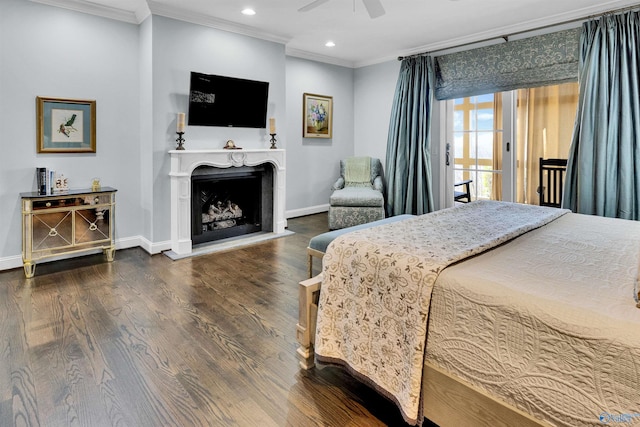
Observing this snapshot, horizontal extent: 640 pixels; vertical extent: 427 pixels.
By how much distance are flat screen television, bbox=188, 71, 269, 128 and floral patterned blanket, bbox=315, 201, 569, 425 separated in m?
3.01

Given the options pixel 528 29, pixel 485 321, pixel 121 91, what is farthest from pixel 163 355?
pixel 528 29

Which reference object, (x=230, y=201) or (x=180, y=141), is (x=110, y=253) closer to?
(x=180, y=141)

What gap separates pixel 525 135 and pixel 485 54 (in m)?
1.63

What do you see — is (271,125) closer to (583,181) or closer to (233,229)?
(233,229)

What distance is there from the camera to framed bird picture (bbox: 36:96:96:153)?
11.8ft

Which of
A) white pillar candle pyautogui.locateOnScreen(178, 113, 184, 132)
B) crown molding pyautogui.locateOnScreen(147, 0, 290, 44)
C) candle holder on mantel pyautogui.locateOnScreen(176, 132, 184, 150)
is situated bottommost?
candle holder on mantel pyautogui.locateOnScreen(176, 132, 184, 150)

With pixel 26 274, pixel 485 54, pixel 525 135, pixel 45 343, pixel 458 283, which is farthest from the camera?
pixel 525 135

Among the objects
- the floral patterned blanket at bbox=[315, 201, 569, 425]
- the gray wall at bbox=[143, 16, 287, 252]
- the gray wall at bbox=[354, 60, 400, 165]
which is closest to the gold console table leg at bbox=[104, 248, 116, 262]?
the gray wall at bbox=[143, 16, 287, 252]

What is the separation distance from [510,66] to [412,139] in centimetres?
149

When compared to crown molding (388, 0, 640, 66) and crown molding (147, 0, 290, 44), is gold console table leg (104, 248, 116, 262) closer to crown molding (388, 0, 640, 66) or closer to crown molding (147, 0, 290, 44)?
crown molding (147, 0, 290, 44)

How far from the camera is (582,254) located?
1669 mm

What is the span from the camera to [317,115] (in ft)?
19.9

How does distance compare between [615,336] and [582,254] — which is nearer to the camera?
[615,336]

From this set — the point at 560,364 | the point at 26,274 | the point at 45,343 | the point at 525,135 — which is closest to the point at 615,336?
the point at 560,364
